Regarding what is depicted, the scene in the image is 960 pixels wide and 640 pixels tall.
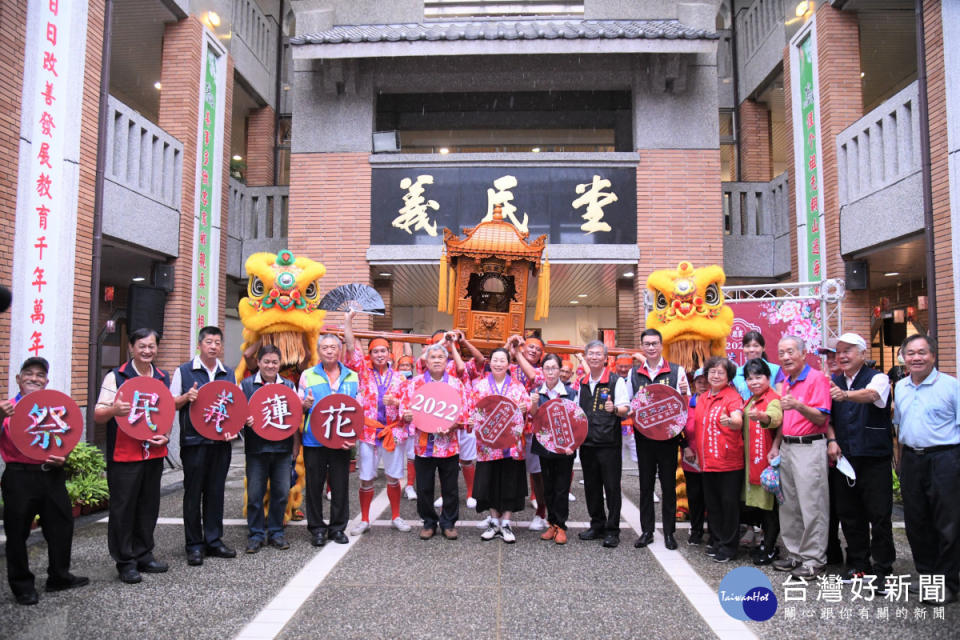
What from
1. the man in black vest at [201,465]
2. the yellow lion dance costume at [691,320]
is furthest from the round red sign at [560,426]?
the man in black vest at [201,465]

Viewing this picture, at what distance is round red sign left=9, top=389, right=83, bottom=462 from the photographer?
363 cm

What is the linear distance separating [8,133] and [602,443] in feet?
21.2

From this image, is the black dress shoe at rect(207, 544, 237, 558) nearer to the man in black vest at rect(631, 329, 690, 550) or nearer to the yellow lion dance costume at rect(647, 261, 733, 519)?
the man in black vest at rect(631, 329, 690, 550)

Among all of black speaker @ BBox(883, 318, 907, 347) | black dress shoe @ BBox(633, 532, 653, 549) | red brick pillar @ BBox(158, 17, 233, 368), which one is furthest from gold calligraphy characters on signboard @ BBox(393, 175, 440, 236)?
black speaker @ BBox(883, 318, 907, 347)

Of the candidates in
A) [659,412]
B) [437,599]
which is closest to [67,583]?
[437,599]

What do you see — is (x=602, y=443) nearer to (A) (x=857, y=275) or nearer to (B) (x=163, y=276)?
(A) (x=857, y=275)

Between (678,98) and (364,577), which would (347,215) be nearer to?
(678,98)

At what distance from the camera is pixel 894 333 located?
37.2 ft

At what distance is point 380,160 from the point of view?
34.8ft

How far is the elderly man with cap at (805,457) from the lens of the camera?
4.06m

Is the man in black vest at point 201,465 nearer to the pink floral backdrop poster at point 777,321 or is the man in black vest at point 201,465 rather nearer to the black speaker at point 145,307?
the black speaker at point 145,307

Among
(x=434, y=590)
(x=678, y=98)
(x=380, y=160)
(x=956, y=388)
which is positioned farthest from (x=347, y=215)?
(x=956, y=388)

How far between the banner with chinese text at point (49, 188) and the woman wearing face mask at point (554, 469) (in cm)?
530

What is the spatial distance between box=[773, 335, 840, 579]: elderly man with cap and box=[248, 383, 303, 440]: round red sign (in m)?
3.45
